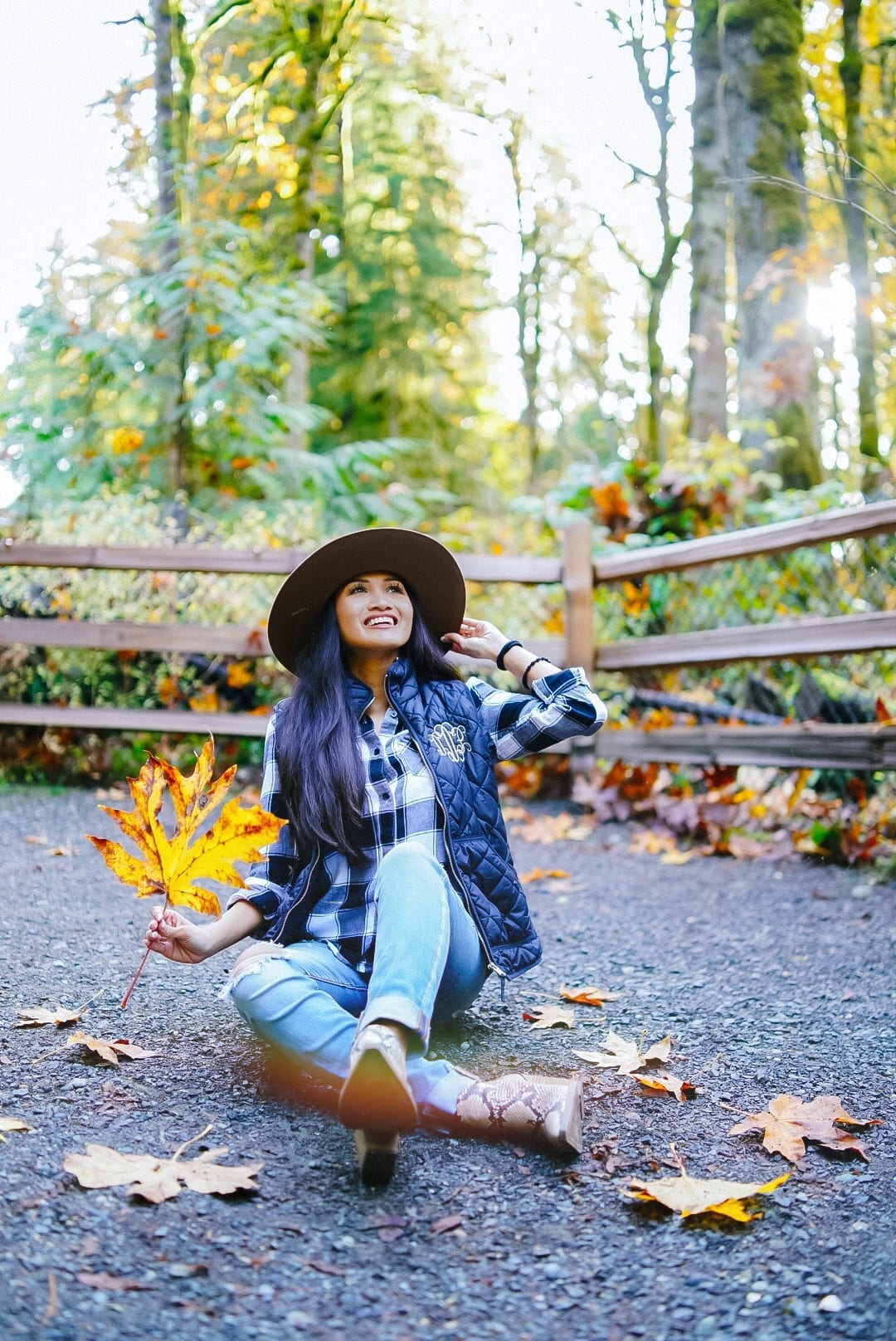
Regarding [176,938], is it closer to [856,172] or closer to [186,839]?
[186,839]

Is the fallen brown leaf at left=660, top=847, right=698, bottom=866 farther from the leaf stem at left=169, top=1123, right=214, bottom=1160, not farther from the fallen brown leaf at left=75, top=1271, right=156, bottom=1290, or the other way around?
the fallen brown leaf at left=75, top=1271, right=156, bottom=1290

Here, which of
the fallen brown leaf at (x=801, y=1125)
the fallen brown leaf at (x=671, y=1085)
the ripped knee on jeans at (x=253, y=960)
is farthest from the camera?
the fallen brown leaf at (x=671, y=1085)

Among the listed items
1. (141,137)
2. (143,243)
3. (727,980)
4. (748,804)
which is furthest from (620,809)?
(141,137)

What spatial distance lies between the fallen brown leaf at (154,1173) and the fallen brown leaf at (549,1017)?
0.97 metres

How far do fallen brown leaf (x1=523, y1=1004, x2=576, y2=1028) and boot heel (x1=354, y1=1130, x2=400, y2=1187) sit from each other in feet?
2.99

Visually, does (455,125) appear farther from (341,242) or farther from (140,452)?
(140,452)

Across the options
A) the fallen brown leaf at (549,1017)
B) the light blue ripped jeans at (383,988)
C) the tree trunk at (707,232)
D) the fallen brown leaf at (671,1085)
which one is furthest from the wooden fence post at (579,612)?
the tree trunk at (707,232)

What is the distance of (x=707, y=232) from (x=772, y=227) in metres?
2.77

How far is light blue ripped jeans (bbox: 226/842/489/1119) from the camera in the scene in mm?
1758

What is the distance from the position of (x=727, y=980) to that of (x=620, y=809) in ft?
7.55

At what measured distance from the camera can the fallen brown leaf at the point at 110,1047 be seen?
207 cm

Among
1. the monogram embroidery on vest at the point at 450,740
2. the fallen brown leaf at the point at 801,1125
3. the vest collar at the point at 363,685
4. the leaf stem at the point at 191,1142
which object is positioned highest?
the vest collar at the point at 363,685

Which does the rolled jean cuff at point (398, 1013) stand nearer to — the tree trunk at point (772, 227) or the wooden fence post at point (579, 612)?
the wooden fence post at point (579, 612)

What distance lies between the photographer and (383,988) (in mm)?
1746
